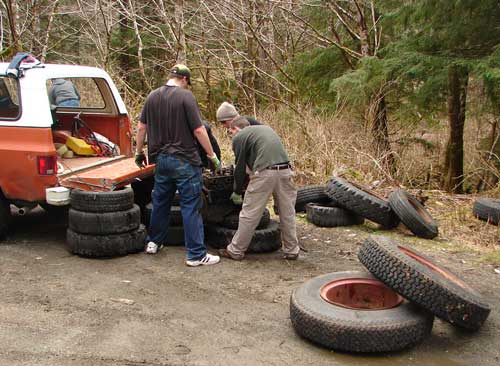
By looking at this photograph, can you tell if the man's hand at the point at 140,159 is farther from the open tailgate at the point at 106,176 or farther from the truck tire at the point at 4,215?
the truck tire at the point at 4,215

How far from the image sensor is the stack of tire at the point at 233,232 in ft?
20.5

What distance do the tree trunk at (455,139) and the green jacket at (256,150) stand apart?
18.3 ft

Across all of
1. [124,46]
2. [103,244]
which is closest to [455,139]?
[103,244]

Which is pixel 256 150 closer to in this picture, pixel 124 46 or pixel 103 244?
pixel 103 244

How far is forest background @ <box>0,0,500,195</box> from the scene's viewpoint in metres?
9.64

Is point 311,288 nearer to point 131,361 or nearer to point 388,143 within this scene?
point 131,361

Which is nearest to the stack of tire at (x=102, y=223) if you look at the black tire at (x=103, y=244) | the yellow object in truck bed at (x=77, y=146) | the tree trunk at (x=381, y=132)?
the black tire at (x=103, y=244)

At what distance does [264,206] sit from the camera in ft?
19.3

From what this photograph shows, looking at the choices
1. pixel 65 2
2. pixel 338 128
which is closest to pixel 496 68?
pixel 338 128

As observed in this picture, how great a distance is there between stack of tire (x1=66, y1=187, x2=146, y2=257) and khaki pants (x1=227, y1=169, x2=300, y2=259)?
1.11m

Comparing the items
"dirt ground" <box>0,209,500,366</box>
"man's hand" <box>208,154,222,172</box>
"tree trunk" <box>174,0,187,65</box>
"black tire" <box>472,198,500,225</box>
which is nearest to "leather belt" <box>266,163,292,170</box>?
"man's hand" <box>208,154,222,172</box>

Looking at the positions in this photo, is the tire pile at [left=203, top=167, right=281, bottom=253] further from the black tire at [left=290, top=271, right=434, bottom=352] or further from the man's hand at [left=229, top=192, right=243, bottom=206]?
the black tire at [left=290, top=271, right=434, bottom=352]

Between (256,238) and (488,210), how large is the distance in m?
3.43

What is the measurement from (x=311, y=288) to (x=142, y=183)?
3256 millimetres
